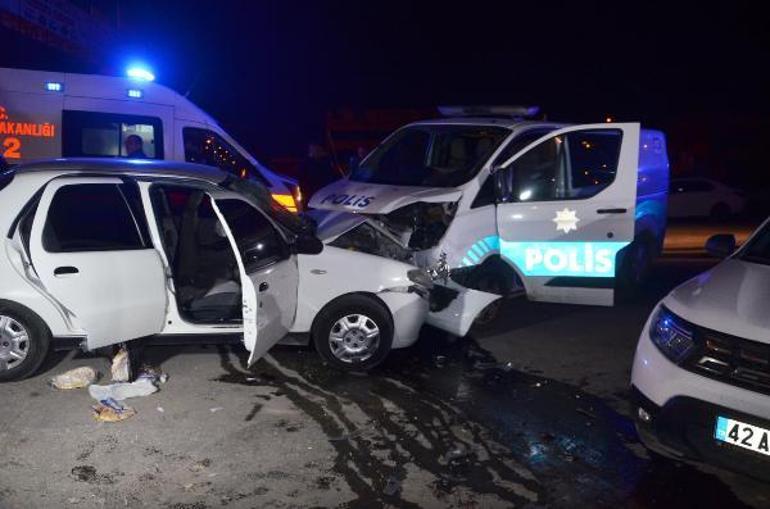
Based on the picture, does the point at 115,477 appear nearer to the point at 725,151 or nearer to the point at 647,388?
the point at 647,388

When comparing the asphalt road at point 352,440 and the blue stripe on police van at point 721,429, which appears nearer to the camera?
the blue stripe on police van at point 721,429

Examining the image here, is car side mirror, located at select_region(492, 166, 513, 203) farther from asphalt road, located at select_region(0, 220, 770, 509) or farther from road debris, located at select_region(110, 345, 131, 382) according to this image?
road debris, located at select_region(110, 345, 131, 382)

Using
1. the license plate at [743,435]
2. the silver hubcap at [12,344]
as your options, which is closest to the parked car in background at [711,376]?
the license plate at [743,435]

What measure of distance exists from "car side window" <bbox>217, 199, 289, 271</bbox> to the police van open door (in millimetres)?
2498

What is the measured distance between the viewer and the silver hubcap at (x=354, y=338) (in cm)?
584

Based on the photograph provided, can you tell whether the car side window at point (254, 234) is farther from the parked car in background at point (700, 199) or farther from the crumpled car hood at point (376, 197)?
the parked car in background at point (700, 199)

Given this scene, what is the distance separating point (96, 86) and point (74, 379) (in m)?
5.13

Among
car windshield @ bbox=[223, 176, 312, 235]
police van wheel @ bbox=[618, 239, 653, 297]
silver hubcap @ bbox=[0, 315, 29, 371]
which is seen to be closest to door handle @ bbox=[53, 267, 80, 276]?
silver hubcap @ bbox=[0, 315, 29, 371]

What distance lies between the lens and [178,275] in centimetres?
591

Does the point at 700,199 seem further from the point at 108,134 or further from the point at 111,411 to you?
the point at 111,411

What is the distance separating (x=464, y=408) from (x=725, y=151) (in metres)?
26.6

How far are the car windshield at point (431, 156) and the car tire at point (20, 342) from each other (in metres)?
3.78

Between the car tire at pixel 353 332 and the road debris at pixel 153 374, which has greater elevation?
the car tire at pixel 353 332

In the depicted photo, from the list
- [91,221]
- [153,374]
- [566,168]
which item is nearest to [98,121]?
[91,221]
